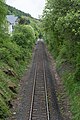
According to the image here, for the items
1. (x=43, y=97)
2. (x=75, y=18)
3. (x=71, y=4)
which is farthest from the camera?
(x=71, y=4)

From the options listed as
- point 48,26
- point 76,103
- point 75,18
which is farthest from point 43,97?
point 48,26

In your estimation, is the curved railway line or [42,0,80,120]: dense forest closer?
the curved railway line

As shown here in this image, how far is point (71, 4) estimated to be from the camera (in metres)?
32.8

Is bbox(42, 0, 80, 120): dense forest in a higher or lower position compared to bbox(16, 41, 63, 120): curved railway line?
higher

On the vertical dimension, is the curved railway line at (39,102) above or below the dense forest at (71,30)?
below

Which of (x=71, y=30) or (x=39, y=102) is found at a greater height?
(x=71, y=30)

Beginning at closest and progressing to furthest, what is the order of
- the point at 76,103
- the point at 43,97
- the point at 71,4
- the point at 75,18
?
the point at 76,103, the point at 43,97, the point at 75,18, the point at 71,4

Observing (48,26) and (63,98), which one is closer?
(63,98)

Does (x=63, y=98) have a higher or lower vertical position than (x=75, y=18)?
lower

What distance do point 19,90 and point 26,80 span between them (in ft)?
16.3

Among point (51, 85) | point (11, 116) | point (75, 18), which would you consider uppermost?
point (75, 18)

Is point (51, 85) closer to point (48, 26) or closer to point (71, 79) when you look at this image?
point (71, 79)

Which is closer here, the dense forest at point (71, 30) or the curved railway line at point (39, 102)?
the curved railway line at point (39, 102)

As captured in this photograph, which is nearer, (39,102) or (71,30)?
(39,102)
